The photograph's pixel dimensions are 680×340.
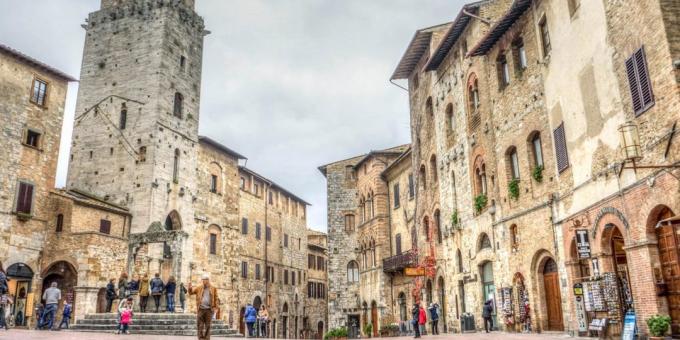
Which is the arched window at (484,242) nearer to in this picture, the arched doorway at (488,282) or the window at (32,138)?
the arched doorway at (488,282)

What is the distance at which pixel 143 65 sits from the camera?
3188cm

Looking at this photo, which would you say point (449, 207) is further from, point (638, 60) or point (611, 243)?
point (638, 60)

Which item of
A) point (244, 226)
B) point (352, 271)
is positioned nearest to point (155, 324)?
point (352, 271)

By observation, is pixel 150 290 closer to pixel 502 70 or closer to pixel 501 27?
pixel 502 70

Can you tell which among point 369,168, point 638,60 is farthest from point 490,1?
point 369,168

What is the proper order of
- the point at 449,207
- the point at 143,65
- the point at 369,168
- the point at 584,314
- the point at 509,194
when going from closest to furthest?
the point at 584,314 < the point at 509,194 < the point at 449,207 < the point at 143,65 < the point at 369,168

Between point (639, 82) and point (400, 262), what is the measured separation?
21.0 metres

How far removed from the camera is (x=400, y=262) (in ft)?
105

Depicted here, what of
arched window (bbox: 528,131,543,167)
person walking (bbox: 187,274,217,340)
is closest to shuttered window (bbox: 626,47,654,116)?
arched window (bbox: 528,131,543,167)

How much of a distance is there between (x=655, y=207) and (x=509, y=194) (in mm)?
7790

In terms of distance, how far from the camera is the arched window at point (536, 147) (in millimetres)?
18438

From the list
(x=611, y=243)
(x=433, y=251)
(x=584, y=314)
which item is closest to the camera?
(x=611, y=243)

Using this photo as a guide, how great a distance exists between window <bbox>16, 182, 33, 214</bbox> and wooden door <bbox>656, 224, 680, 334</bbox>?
25064mm

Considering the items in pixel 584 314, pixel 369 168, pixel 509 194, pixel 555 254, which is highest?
pixel 369 168
